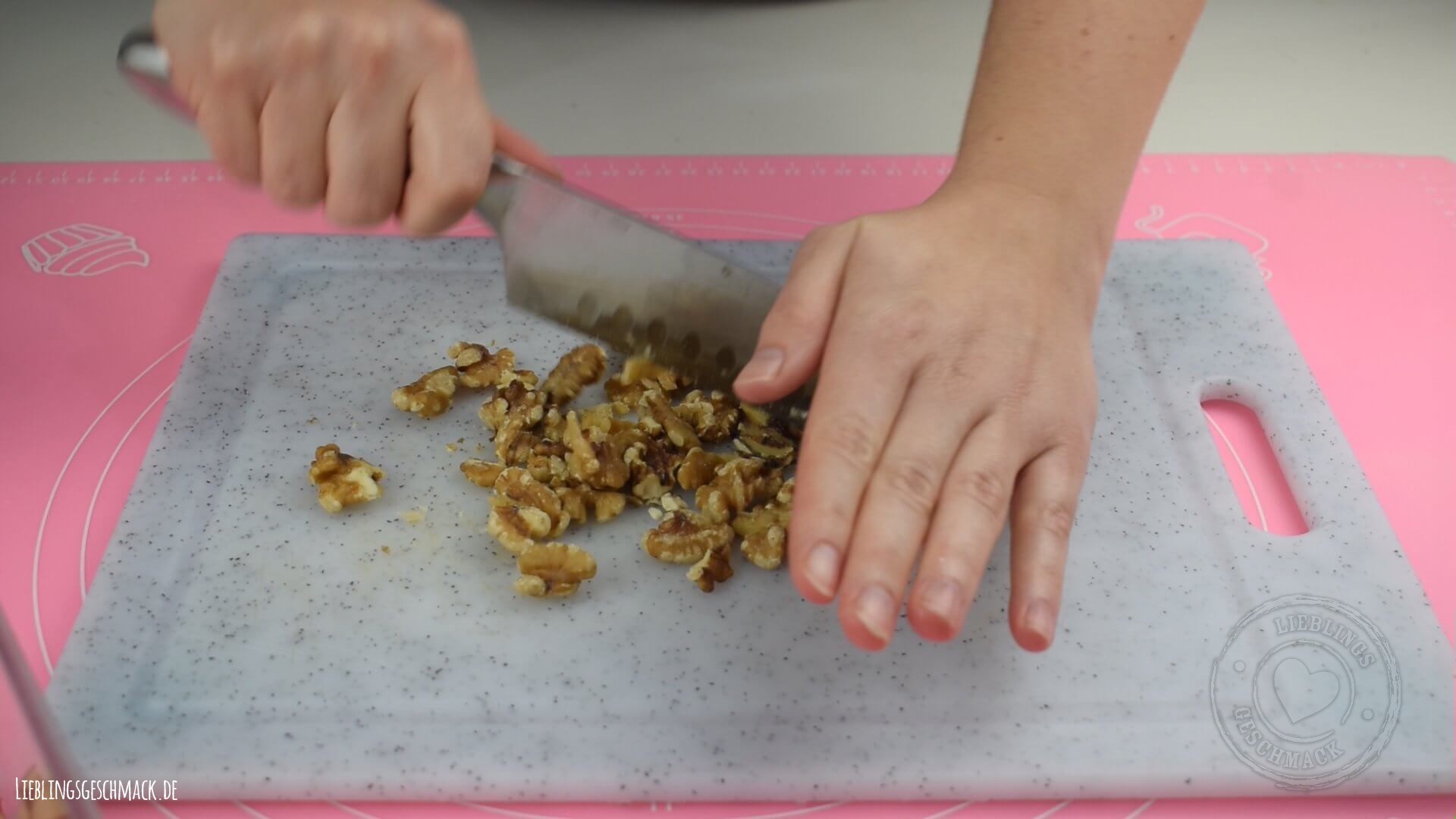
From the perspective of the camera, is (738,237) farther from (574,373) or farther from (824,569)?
(824,569)

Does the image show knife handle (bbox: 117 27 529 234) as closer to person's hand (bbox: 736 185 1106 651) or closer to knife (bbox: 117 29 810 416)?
knife (bbox: 117 29 810 416)

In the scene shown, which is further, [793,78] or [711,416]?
[793,78]

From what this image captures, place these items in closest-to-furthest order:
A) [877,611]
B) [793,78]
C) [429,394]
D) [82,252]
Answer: [877,611] < [429,394] < [82,252] < [793,78]

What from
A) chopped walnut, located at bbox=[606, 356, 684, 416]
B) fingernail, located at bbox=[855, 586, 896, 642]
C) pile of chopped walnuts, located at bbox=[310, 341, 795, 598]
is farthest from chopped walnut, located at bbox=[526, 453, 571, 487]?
fingernail, located at bbox=[855, 586, 896, 642]

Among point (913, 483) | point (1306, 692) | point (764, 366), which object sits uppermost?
point (764, 366)

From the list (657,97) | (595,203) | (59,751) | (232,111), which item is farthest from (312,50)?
(657,97)

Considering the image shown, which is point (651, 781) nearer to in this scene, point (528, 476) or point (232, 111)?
point (528, 476)

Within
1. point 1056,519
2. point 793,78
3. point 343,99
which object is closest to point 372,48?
point 343,99
